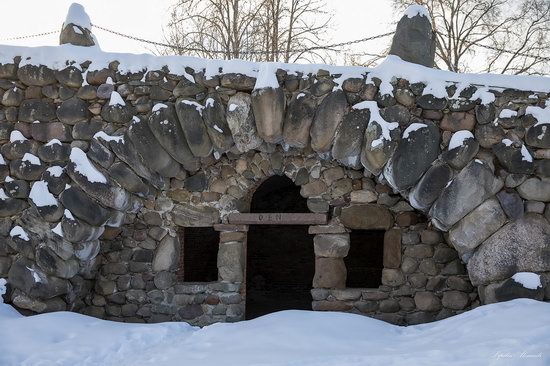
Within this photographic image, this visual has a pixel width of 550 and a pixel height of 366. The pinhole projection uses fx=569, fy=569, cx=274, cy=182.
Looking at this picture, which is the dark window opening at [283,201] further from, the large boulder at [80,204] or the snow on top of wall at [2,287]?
the snow on top of wall at [2,287]

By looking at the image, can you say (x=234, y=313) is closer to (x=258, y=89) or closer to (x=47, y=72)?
(x=258, y=89)

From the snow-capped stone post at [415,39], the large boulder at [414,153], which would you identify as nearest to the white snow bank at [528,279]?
the large boulder at [414,153]

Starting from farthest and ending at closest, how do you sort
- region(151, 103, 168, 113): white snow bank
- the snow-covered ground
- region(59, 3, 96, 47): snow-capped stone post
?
region(59, 3, 96, 47): snow-capped stone post
region(151, 103, 168, 113): white snow bank
the snow-covered ground

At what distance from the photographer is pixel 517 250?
4996 millimetres

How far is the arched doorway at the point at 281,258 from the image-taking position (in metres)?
10.2

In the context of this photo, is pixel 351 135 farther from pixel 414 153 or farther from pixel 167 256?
pixel 167 256

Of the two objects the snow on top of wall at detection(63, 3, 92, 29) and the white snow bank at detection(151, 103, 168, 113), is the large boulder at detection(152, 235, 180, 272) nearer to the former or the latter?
the white snow bank at detection(151, 103, 168, 113)

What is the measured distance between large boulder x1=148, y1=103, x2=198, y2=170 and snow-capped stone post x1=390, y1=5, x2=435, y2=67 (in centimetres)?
224

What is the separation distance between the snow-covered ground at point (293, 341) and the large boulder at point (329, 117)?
1.64 m

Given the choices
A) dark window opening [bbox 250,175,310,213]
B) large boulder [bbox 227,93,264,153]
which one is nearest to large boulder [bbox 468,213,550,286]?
large boulder [bbox 227,93,264,153]

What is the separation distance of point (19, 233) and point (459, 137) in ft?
14.1

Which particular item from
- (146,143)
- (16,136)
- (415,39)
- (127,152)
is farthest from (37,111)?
(415,39)

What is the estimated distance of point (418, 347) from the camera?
4.13 metres

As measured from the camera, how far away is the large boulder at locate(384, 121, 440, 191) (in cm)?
515
